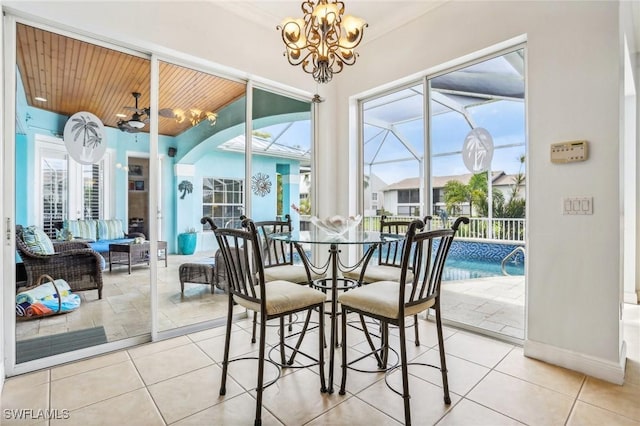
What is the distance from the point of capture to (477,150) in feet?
9.50

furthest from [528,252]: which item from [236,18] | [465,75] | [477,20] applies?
[236,18]

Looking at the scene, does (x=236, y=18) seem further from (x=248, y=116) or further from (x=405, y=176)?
(x=405, y=176)

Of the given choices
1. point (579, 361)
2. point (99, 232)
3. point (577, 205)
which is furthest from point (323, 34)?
point (579, 361)

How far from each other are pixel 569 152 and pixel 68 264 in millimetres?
3831

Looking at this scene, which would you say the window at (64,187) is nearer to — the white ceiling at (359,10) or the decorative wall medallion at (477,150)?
the white ceiling at (359,10)

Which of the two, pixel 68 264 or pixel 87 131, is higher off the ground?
pixel 87 131

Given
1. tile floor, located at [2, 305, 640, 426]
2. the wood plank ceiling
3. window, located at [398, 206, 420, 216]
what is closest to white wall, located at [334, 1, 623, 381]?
tile floor, located at [2, 305, 640, 426]

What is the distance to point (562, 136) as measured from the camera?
2.25 meters

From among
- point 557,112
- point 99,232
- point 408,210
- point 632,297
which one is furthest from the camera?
point 632,297

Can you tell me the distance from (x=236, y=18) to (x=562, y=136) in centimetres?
299

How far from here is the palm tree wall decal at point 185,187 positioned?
3021 millimetres

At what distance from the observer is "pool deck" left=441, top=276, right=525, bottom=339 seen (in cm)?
289

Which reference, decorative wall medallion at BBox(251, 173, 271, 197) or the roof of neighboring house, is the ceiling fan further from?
the roof of neighboring house

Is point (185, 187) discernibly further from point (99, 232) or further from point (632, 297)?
point (632, 297)
